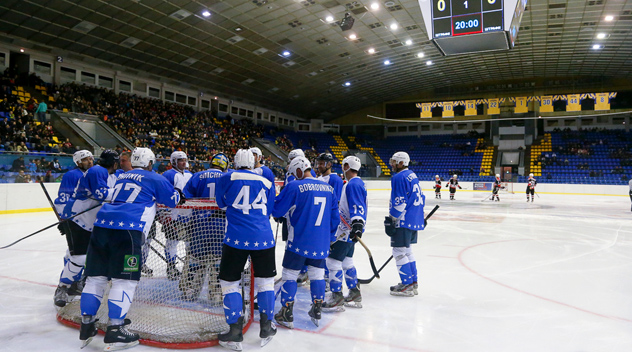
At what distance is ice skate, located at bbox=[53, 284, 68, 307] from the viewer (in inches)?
149

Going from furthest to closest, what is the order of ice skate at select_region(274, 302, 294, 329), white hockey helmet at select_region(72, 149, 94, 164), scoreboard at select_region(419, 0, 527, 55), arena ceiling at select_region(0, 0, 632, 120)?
arena ceiling at select_region(0, 0, 632, 120)
scoreboard at select_region(419, 0, 527, 55)
white hockey helmet at select_region(72, 149, 94, 164)
ice skate at select_region(274, 302, 294, 329)

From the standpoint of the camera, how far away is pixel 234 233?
300cm

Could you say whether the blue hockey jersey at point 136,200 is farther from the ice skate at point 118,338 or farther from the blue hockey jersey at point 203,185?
the blue hockey jersey at point 203,185

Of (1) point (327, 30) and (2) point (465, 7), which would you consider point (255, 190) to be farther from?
(1) point (327, 30)

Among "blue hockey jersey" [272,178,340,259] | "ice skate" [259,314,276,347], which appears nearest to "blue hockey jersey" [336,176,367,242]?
"blue hockey jersey" [272,178,340,259]

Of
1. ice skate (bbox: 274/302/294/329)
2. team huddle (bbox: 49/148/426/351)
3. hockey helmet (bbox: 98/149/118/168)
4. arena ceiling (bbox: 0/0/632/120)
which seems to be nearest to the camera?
team huddle (bbox: 49/148/426/351)

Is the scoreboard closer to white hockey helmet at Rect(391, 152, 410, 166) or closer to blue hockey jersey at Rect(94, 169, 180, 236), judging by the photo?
white hockey helmet at Rect(391, 152, 410, 166)

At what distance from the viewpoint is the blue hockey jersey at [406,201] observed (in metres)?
4.27

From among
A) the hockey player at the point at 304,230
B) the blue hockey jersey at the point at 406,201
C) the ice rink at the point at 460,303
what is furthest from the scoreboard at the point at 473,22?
the hockey player at the point at 304,230

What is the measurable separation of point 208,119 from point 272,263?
26.2m

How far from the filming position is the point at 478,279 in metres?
4.95

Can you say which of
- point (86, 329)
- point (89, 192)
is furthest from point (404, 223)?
point (89, 192)

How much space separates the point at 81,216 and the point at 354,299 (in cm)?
288

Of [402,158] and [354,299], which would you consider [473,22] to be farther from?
[354,299]
